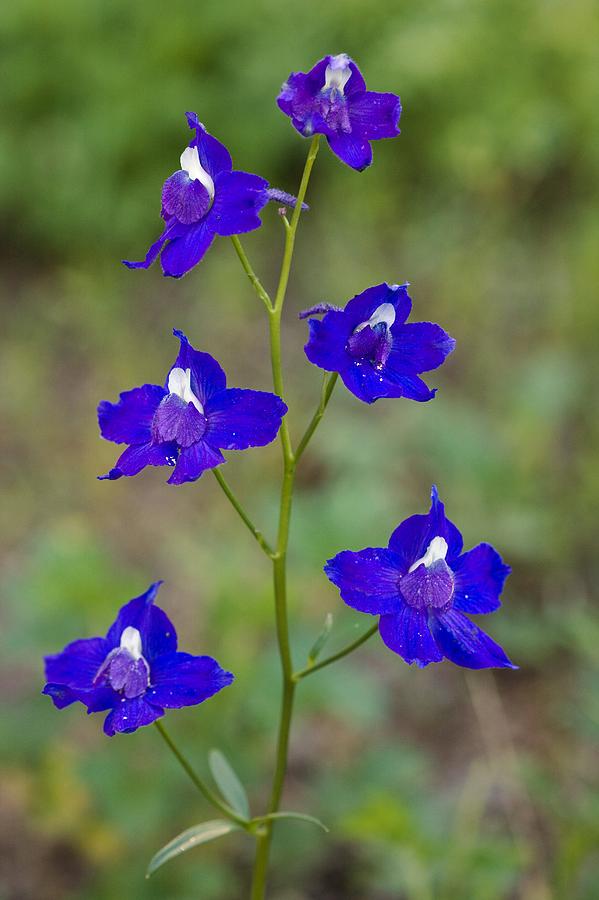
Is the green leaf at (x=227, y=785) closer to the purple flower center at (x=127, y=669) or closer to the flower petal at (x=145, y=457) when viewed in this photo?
the purple flower center at (x=127, y=669)

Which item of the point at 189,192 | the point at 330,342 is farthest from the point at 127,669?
the point at 189,192

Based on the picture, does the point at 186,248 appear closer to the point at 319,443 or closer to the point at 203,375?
the point at 203,375

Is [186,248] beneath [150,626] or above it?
above

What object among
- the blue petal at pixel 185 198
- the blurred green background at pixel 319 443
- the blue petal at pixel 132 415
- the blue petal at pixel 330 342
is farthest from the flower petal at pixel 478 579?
the blue petal at pixel 185 198

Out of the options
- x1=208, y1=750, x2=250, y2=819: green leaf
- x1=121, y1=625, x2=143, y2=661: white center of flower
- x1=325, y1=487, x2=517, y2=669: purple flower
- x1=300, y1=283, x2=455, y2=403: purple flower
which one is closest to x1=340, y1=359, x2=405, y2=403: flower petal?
x1=300, y1=283, x2=455, y2=403: purple flower

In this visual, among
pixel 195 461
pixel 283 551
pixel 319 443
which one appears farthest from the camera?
pixel 319 443

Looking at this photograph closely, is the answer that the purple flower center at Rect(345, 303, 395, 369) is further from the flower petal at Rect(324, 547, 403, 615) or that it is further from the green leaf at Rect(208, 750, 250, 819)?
the green leaf at Rect(208, 750, 250, 819)
